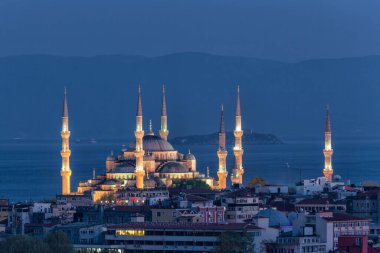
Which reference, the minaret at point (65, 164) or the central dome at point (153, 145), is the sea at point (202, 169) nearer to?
the minaret at point (65, 164)

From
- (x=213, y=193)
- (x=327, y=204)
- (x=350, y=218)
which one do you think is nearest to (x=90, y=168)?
(x=213, y=193)

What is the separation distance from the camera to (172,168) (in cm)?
9725

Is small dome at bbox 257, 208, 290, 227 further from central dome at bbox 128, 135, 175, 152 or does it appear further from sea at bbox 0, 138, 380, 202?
central dome at bbox 128, 135, 175, 152

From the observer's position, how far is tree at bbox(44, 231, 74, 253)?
56.5 metres

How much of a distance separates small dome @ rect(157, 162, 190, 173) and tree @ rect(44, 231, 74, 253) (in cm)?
3887

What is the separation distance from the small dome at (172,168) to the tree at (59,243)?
38.9 meters

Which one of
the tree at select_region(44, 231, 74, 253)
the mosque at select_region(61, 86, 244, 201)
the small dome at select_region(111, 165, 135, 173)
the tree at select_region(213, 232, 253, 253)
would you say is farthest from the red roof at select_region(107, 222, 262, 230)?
the small dome at select_region(111, 165, 135, 173)

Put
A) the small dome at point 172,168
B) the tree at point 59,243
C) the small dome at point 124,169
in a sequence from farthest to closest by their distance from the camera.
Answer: the small dome at point 172,168 → the small dome at point 124,169 → the tree at point 59,243

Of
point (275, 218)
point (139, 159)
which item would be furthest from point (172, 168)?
point (275, 218)

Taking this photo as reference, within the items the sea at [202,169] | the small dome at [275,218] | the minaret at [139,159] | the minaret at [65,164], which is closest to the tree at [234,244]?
the small dome at [275,218]

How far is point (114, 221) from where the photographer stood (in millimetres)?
68625

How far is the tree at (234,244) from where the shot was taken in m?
55.8

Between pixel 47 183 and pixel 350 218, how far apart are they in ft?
193

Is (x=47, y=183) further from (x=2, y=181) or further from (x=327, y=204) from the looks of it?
(x=327, y=204)
